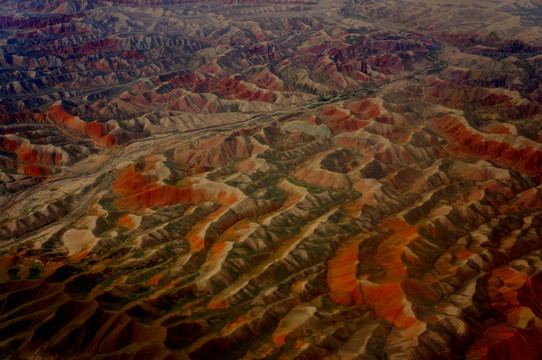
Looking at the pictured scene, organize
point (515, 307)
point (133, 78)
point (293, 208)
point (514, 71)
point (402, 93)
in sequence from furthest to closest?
point (133, 78), point (514, 71), point (402, 93), point (293, 208), point (515, 307)

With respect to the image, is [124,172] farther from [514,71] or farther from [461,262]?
[514,71]

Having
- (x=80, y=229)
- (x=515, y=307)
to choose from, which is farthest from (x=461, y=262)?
(x=80, y=229)

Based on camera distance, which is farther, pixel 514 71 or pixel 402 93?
pixel 514 71

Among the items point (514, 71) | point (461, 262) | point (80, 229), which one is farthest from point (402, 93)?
point (80, 229)

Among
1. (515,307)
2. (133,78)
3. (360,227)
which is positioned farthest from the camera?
(133,78)

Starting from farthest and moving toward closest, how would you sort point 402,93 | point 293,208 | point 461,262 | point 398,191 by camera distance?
point 402,93, point 398,191, point 293,208, point 461,262

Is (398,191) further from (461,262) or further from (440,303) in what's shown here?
(440,303)
